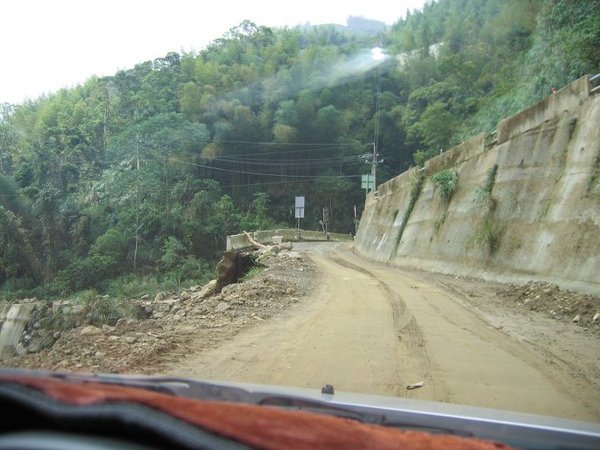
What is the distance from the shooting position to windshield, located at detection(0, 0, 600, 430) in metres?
6.35

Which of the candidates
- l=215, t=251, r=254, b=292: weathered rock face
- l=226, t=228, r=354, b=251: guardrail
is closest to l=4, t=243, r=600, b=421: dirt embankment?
l=215, t=251, r=254, b=292: weathered rock face

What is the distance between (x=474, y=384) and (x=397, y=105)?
61.0 m

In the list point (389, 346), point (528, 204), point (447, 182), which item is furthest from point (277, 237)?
point (389, 346)

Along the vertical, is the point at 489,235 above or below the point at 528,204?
below

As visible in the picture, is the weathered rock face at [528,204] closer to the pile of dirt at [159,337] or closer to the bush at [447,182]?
the bush at [447,182]

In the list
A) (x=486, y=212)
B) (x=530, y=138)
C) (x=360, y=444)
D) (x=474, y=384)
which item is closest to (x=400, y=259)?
(x=486, y=212)

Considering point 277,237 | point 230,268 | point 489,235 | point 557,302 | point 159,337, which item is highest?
point 489,235

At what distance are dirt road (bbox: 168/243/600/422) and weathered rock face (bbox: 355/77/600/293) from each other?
6.63ft

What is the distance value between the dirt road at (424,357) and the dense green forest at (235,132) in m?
10.6

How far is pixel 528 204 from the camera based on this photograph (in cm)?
1234

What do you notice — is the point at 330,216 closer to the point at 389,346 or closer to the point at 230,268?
the point at 230,268

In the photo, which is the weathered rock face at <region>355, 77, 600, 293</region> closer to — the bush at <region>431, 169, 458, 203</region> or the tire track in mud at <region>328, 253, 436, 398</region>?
the bush at <region>431, 169, 458, 203</region>

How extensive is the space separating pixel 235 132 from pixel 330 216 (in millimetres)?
14107

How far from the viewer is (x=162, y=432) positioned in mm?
1034
